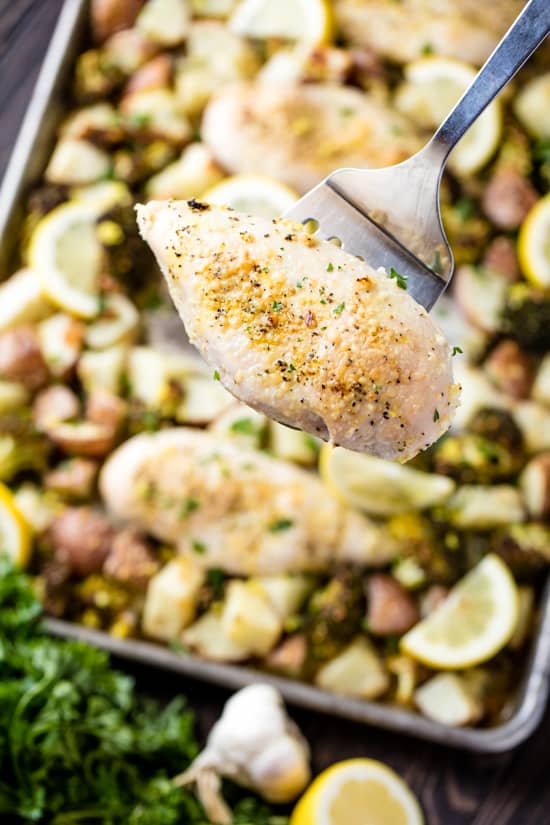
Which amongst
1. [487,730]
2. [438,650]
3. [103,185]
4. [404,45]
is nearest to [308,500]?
[438,650]

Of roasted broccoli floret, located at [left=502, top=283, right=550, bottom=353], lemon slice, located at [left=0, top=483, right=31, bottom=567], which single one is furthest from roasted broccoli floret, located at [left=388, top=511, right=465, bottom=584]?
lemon slice, located at [left=0, top=483, right=31, bottom=567]

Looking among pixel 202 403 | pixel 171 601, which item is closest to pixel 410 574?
pixel 171 601

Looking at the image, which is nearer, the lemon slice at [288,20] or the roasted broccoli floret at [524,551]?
the roasted broccoli floret at [524,551]

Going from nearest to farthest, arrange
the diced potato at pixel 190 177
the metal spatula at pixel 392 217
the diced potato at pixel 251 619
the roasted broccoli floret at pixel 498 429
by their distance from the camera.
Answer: the metal spatula at pixel 392 217 < the diced potato at pixel 251 619 < the roasted broccoli floret at pixel 498 429 < the diced potato at pixel 190 177

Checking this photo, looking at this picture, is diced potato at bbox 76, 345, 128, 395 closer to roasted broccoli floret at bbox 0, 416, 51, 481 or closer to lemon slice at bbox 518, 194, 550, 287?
roasted broccoli floret at bbox 0, 416, 51, 481

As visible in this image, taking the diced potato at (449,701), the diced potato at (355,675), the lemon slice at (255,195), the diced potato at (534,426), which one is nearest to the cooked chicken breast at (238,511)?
the diced potato at (355,675)

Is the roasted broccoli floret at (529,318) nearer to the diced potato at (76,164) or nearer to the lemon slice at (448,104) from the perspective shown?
the lemon slice at (448,104)
